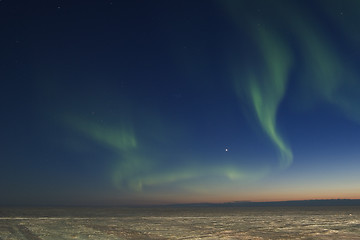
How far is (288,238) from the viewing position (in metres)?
16.9

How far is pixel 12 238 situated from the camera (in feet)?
55.4

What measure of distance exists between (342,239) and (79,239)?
1454 cm

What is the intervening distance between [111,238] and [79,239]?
1771 millimetres

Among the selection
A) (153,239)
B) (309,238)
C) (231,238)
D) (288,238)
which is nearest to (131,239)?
(153,239)

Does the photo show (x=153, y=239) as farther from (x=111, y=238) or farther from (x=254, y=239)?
(x=254, y=239)

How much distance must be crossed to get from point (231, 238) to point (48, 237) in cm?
1074

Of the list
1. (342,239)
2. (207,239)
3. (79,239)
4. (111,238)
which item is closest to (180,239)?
(207,239)

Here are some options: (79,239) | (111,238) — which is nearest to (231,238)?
(111,238)

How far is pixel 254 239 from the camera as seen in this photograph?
1666cm

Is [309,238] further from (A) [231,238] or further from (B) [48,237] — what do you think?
(B) [48,237]

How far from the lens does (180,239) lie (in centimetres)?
1650

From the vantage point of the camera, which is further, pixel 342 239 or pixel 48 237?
pixel 48 237

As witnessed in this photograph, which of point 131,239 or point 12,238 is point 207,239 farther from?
point 12,238

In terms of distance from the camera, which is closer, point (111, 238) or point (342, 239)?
point (342, 239)
